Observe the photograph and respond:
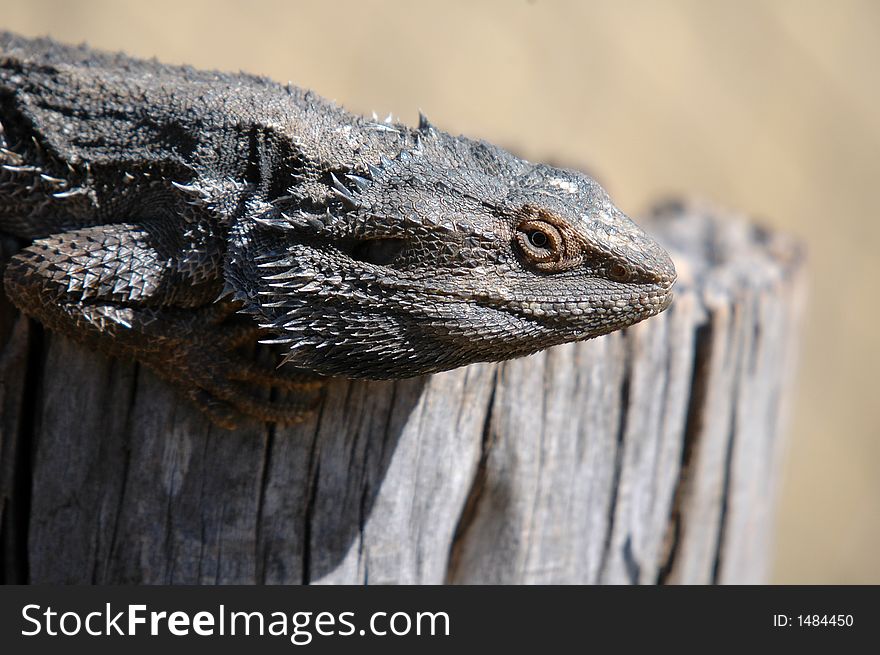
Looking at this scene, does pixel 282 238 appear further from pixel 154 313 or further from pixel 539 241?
pixel 539 241

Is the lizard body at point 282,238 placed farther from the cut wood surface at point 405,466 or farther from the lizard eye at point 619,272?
the cut wood surface at point 405,466

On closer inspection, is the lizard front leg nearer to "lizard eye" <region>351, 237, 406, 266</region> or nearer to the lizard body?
the lizard body

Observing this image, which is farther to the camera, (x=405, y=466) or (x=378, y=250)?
(x=405, y=466)

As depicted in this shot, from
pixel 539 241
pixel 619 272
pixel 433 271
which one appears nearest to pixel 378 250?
pixel 433 271

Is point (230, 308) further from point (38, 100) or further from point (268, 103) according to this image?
point (38, 100)

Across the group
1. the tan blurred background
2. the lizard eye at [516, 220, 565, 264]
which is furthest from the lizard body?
the tan blurred background

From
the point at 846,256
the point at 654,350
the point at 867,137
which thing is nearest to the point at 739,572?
the point at 654,350

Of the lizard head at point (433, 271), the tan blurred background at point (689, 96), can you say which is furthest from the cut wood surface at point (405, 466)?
the tan blurred background at point (689, 96)
